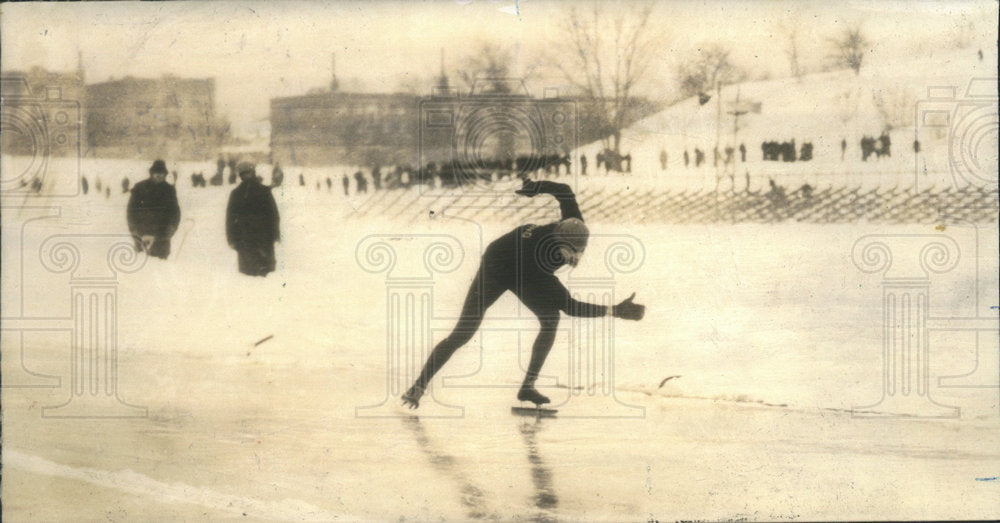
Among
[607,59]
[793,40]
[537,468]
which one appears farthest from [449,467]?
[793,40]

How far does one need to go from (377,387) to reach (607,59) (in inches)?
50.1

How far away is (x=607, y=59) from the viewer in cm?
244

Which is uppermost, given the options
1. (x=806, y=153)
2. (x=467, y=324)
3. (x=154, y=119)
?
(x=154, y=119)

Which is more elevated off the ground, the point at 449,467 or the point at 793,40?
the point at 793,40

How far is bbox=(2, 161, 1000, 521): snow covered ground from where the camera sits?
244 cm

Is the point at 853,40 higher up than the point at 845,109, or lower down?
higher up

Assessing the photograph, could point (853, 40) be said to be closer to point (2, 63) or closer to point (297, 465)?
point (297, 465)

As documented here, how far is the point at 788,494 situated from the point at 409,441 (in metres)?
1.23

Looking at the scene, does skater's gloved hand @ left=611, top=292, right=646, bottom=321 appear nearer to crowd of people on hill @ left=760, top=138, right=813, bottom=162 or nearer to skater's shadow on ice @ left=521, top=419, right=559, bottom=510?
skater's shadow on ice @ left=521, top=419, right=559, bottom=510

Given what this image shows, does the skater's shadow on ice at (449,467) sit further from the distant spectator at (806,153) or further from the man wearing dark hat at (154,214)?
the distant spectator at (806,153)

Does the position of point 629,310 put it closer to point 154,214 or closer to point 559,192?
point 559,192

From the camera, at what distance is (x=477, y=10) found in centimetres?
244

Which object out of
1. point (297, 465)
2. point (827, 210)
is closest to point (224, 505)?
point (297, 465)

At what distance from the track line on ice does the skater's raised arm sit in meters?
1.19
